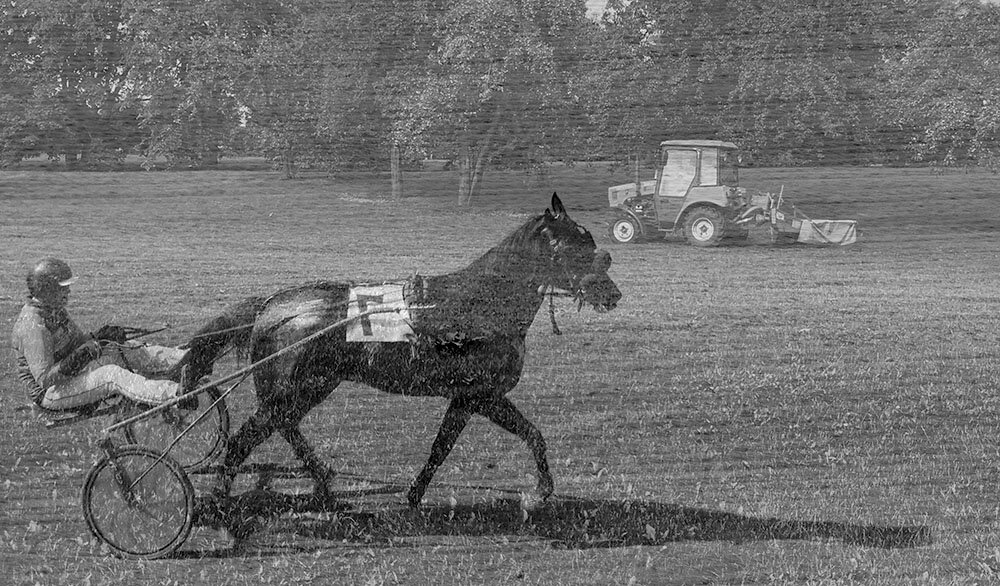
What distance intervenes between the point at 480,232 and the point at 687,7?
138 centimetres

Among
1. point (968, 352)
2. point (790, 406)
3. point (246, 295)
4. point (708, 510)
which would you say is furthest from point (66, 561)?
point (968, 352)

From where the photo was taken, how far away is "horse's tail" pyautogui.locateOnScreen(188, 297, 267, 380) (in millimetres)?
2918

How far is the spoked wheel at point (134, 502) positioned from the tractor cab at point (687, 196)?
9.93 feet

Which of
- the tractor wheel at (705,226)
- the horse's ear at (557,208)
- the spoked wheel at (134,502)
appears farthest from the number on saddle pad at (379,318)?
the tractor wheel at (705,226)

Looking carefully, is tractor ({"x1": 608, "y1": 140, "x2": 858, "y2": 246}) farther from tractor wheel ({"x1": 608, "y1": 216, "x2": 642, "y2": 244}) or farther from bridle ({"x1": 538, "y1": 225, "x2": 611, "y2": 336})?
bridle ({"x1": 538, "y1": 225, "x2": 611, "y2": 336})

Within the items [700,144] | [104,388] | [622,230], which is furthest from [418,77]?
[104,388]

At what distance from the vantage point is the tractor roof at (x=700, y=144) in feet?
17.7

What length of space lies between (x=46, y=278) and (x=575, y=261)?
1.38 meters

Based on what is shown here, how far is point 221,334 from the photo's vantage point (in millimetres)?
2906

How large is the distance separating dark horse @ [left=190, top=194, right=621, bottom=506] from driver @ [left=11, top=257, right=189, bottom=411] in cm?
20

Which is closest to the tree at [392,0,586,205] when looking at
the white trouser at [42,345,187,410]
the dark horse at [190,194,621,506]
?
the dark horse at [190,194,621,506]

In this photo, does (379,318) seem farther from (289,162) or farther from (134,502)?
(289,162)

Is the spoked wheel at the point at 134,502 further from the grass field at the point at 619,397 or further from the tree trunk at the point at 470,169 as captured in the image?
the tree trunk at the point at 470,169

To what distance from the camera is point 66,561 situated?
2662mm
